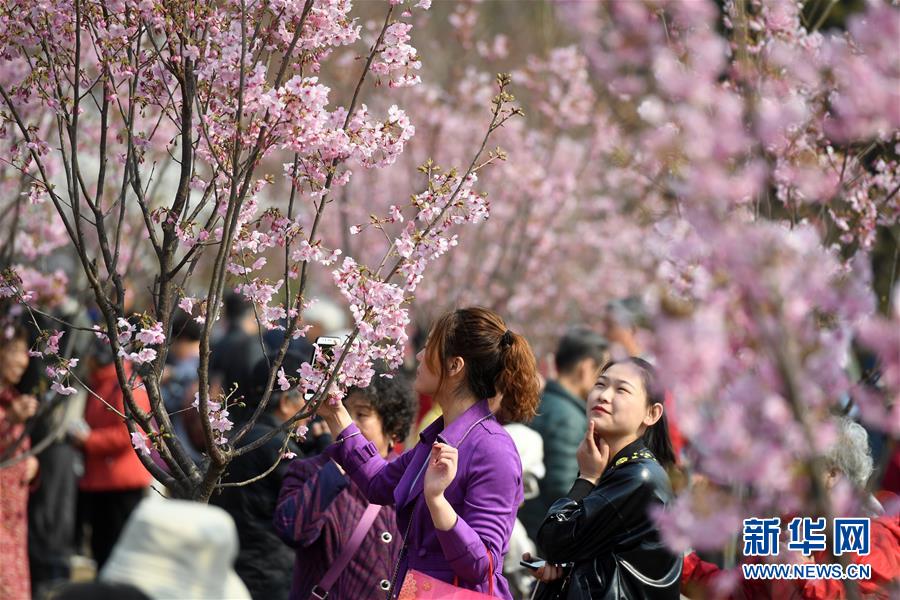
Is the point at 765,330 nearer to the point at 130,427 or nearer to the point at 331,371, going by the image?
the point at 331,371

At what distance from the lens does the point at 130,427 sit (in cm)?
379

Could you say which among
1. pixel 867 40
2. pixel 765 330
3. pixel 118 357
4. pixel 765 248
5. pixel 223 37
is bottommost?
pixel 765 330

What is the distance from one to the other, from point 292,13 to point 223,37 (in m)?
0.23

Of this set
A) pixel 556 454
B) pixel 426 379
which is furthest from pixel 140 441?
pixel 556 454

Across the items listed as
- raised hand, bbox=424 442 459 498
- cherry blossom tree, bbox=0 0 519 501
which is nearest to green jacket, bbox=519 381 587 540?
cherry blossom tree, bbox=0 0 519 501

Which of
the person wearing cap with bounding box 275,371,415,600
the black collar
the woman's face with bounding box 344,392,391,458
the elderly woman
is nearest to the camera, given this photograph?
the elderly woman

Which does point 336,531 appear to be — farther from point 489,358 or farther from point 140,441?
point 140,441

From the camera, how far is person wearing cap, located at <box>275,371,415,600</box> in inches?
181

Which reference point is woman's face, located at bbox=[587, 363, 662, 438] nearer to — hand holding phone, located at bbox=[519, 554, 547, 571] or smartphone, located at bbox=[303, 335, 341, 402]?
hand holding phone, located at bbox=[519, 554, 547, 571]

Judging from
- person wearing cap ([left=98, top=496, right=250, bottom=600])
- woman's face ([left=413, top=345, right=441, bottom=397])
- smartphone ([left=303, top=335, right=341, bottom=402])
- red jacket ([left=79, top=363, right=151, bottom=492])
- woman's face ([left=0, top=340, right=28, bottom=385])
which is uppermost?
red jacket ([left=79, top=363, right=151, bottom=492])

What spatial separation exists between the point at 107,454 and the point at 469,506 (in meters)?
4.81

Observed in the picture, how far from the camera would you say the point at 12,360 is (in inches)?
245

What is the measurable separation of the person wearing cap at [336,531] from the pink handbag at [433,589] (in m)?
0.77

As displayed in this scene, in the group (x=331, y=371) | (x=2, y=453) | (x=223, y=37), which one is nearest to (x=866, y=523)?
(x=331, y=371)
